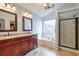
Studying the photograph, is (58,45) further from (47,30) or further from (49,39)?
(47,30)

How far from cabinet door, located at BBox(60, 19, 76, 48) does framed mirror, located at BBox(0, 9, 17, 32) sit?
7.74ft

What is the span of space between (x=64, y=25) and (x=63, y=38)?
0.64m

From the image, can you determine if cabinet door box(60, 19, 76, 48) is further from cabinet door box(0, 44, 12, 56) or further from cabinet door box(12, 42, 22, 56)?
cabinet door box(0, 44, 12, 56)

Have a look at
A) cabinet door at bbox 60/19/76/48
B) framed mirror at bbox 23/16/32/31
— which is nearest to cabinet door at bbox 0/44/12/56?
framed mirror at bbox 23/16/32/31

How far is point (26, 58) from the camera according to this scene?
0.98 meters

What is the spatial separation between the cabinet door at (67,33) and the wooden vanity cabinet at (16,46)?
66.8 inches

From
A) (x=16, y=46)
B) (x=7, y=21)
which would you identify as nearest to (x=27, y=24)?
(x=7, y=21)

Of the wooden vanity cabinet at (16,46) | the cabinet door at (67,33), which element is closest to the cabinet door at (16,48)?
the wooden vanity cabinet at (16,46)

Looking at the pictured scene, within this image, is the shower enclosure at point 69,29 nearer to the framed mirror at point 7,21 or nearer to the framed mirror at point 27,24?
the framed mirror at point 27,24

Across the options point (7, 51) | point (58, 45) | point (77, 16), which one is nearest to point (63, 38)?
point (58, 45)

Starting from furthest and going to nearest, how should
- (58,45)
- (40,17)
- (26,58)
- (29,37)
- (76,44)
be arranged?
1. (58,45)
2. (40,17)
3. (76,44)
4. (29,37)
5. (26,58)

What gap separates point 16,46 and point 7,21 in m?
1.08

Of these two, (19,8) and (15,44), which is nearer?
(15,44)

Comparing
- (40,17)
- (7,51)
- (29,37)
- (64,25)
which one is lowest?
(7,51)
